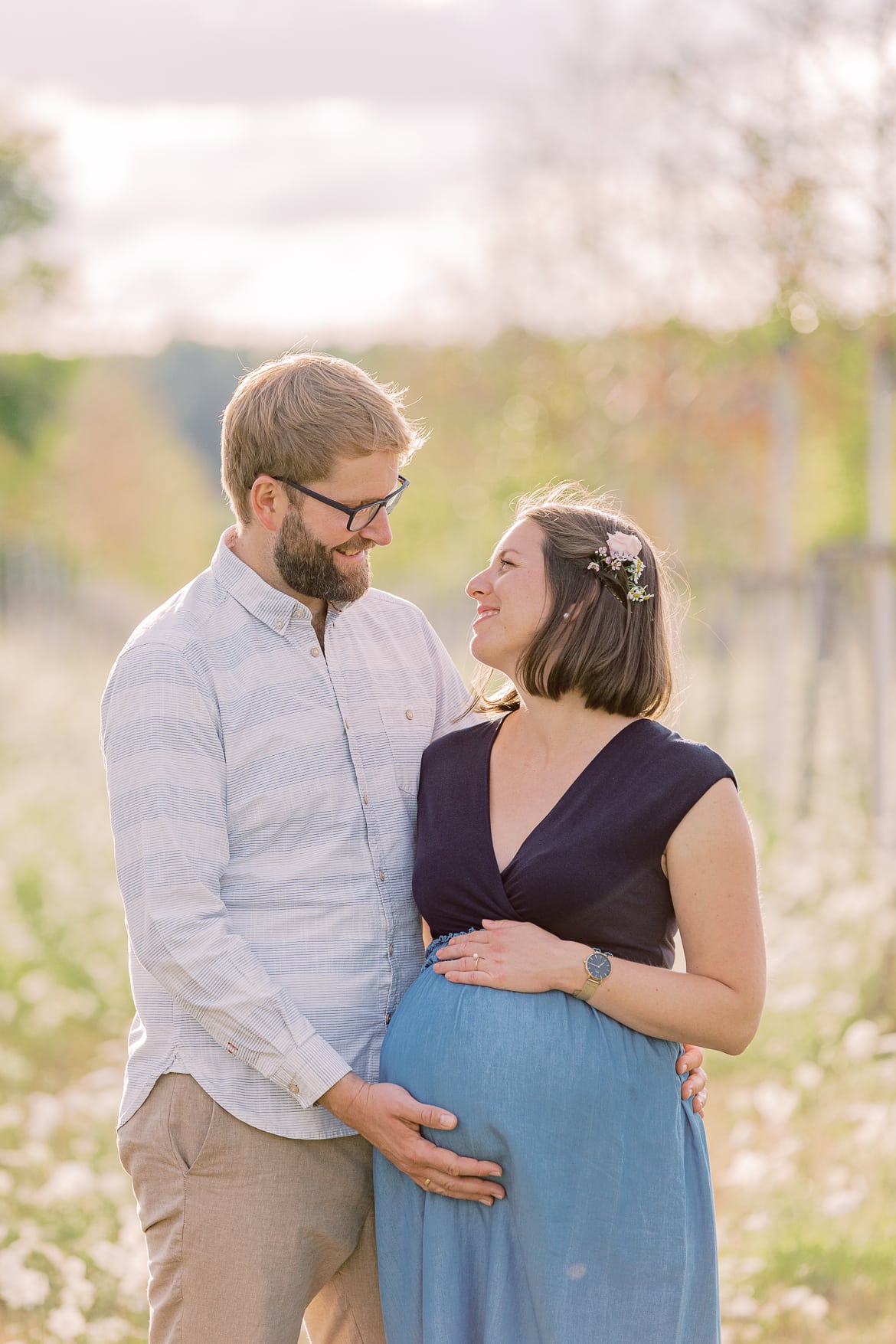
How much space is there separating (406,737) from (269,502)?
57 centimetres

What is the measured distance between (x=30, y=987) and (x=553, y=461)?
381 inches

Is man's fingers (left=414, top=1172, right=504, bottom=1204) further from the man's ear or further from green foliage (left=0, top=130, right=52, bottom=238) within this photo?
green foliage (left=0, top=130, right=52, bottom=238)

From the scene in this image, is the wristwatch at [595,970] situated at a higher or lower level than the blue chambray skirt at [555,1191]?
higher

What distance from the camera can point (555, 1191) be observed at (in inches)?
94.8

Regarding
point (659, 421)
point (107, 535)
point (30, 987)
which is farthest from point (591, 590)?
point (107, 535)

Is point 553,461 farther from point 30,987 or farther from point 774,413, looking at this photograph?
point 30,987

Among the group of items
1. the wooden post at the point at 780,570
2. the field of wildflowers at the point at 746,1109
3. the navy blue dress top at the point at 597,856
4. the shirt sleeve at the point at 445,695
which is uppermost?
the wooden post at the point at 780,570

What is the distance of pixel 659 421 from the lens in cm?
1387

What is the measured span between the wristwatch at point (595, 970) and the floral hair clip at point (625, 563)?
0.70 metres

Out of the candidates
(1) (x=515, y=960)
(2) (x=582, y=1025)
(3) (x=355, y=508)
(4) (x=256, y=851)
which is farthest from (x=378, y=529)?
(2) (x=582, y=1025)

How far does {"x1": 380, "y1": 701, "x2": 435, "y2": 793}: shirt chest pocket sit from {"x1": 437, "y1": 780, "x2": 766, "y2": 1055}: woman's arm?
1.69ft

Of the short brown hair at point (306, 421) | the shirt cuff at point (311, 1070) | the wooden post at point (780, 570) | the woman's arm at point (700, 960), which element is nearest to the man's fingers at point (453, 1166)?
the shirt cuff at point (311, 1070)

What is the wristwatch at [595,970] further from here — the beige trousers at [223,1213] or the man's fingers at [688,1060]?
the beige trousers at [223,1213]

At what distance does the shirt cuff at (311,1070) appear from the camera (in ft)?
8.11
